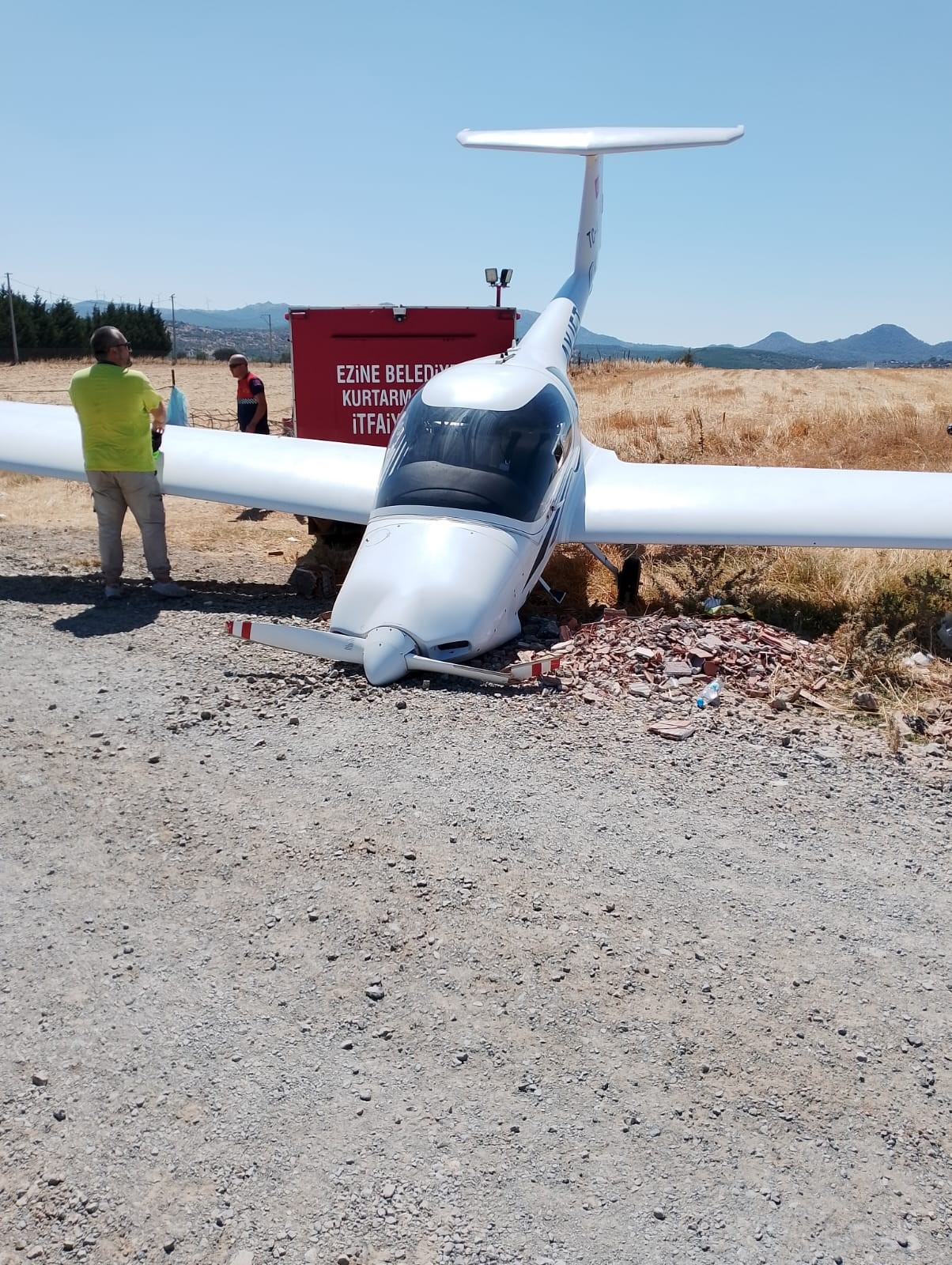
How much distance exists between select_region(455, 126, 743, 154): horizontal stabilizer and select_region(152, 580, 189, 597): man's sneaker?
8.96m

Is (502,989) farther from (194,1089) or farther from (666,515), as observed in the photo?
(666,515)

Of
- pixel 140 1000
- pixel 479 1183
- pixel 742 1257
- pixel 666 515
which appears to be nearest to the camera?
pixel 742 1257

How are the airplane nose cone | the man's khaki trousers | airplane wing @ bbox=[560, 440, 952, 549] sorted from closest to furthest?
1. the airplane nose cone
2. airplane wing @ bbox=[560, 440, 952, 549]
3. the man's khaki trousers

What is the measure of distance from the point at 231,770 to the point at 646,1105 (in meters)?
2.97

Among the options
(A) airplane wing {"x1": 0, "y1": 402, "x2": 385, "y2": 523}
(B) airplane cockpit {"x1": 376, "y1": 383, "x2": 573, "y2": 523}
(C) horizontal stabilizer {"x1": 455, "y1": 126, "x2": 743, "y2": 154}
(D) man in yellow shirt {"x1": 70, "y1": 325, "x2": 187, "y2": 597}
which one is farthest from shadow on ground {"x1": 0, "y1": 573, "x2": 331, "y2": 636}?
(C) horizontal stabilizer {"x1": 455, "y1": 126, "x2": 743, "y2": 154}

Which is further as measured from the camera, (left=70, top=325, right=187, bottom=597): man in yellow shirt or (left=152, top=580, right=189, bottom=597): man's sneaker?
(left=152, top=580, right=189, bottom=597): man's sneaker

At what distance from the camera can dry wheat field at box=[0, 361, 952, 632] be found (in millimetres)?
8875

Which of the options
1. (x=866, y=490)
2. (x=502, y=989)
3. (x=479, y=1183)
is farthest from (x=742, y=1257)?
(x=866, y=490)

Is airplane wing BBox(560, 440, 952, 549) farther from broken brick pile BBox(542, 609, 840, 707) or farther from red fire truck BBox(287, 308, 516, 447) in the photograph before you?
red fire truck BBox(287, 308, 516, 447)

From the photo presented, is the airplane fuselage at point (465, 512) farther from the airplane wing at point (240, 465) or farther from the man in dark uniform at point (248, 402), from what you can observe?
the man in dark uniform at point (248, 402)

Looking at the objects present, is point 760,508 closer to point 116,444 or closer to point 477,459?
point 477,459

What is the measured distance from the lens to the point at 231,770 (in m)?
5.39

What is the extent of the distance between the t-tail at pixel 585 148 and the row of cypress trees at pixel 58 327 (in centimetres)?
3683

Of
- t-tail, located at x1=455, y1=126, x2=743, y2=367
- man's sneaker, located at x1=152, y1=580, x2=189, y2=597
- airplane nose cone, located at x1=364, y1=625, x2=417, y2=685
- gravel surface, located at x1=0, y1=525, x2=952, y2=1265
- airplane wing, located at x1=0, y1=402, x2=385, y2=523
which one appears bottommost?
man's sneaker, located at x1=152, y1=580, x2=189, y2=597
